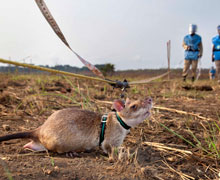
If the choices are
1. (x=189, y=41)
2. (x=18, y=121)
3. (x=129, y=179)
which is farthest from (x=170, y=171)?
(x=189, y=41)

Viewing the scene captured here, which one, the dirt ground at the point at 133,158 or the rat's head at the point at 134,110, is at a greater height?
the rat's head at the point at 134,110

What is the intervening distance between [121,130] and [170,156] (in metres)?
0.58

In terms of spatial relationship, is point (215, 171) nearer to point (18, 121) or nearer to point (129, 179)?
point (129, 179)

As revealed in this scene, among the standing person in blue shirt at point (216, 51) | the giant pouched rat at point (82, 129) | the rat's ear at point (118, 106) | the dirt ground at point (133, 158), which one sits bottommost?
the dirt ground at point (133, 158)

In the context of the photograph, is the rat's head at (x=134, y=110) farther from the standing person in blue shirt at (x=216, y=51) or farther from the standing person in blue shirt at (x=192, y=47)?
the standing person in blue shirt at (x=216, y=51)

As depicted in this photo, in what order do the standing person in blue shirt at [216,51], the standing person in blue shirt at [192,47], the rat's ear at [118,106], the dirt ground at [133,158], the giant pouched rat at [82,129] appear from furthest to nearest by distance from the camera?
the standing person in blue shirt at [192,47] < the standing person in blue shirt at [216,51] < the rat's ear at [118,106] < the giant pouched rat at [82,129] < the dirt ground at [133,158]

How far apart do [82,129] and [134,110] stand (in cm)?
58

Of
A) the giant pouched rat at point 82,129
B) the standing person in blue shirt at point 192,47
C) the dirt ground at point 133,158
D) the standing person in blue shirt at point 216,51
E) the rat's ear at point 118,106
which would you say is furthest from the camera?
the standing person in blue shirt at point 192,47

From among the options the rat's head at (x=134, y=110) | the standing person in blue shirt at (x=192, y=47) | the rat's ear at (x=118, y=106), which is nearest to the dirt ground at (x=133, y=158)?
the rat's head at (x=134, y=110)

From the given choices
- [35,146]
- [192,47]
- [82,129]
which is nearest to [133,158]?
[82,129]

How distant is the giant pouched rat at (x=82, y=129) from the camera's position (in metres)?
2.16

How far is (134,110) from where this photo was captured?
7.48ft

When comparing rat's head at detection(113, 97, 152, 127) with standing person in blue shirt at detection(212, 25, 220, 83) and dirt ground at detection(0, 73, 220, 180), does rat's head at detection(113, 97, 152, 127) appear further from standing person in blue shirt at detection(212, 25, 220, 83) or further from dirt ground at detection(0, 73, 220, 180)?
standing person in blue shirt at detection(212, 25, 220, 83)

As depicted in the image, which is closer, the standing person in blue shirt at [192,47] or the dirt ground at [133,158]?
the dirt ground at [133,158]
